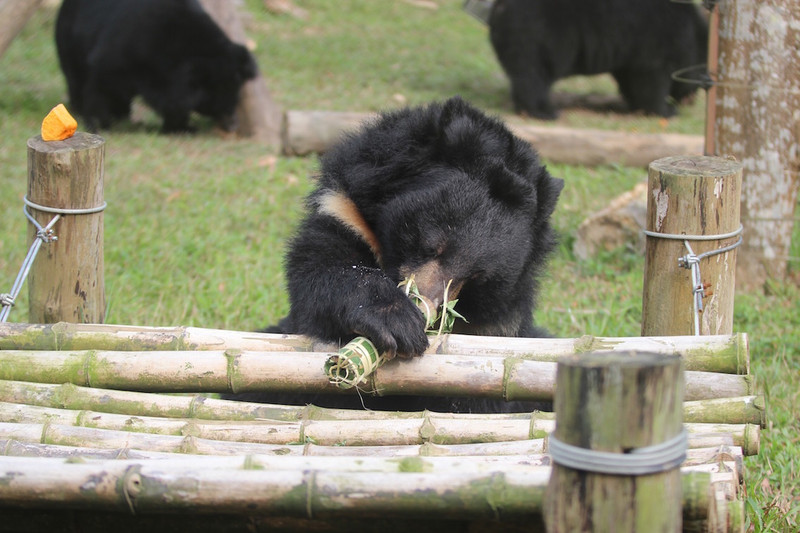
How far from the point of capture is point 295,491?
1.88 metres

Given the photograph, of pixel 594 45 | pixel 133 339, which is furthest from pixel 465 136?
pixel 594 45

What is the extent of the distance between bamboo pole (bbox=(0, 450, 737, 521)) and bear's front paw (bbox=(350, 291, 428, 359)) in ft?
2.59

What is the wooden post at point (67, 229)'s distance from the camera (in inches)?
130

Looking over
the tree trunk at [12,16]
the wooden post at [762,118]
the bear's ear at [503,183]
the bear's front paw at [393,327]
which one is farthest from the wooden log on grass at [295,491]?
the tree trunk at [12,16]

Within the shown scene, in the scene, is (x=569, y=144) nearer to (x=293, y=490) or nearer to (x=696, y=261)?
(x=696, y=261)

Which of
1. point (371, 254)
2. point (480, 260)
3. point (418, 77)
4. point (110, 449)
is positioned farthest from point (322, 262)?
point (418, 77)

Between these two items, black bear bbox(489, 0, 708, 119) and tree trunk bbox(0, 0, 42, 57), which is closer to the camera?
tree trunk bbox(0, 0, 42, 57)

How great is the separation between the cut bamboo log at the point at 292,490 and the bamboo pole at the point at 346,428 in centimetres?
67

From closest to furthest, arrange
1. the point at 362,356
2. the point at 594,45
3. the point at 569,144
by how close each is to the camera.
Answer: the point at 362,356
the point at 569,144
the point at 594,45

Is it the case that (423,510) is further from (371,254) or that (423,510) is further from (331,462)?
(371,254)

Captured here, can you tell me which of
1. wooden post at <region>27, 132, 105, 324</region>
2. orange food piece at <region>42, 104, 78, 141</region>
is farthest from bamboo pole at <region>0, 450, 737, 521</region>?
orange food piece at <region>42, 104, 78, 141</region>

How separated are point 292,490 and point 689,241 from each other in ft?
5.91

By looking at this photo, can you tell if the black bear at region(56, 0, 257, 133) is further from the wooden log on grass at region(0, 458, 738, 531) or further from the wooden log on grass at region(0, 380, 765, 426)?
the wooden log on grass at region(0, 458, 738, 531)

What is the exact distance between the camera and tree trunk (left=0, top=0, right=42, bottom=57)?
7035 millimetres
